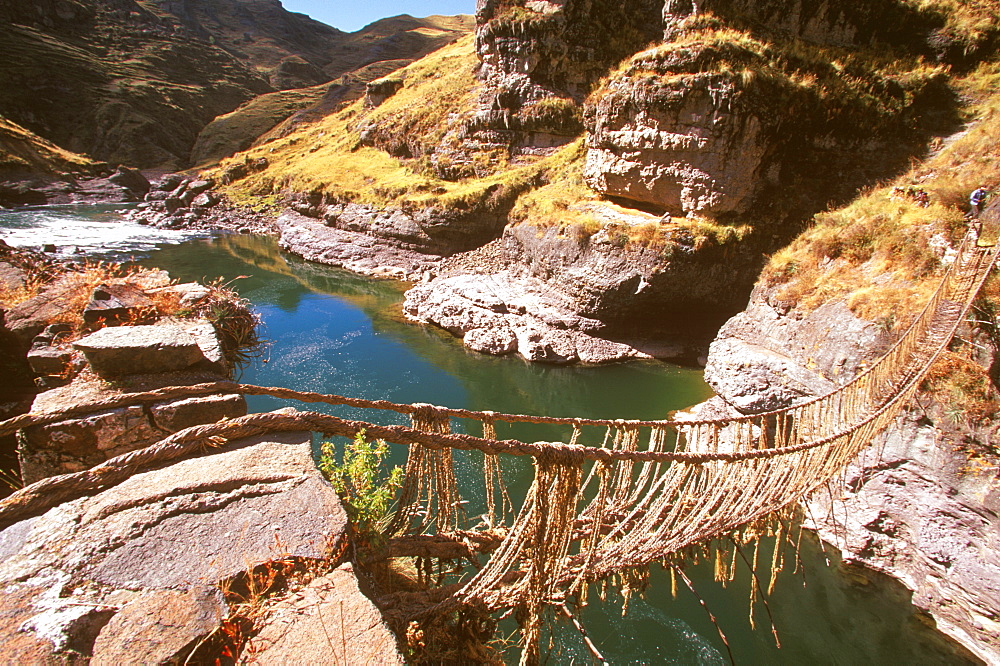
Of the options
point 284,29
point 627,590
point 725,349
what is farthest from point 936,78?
point 284,29

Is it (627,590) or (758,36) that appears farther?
(758,36)

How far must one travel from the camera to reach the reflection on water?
21.5 ft

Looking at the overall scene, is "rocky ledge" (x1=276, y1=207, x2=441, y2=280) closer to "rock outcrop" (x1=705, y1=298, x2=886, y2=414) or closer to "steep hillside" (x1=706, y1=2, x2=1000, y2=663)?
"rock outcrop" (x1=705, y1=298, x2=886, y2=414)

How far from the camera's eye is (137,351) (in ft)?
10.0

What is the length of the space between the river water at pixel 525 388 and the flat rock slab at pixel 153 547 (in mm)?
4233

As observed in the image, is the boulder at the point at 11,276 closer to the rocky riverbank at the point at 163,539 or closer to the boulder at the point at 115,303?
the boulder at the point at 115,303

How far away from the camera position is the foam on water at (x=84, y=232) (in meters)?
22.2

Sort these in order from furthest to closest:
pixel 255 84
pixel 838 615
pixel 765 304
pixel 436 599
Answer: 1. pixel 255 84
2. pixel 765 304
3. pixel 838 615
4. pixel 436 599

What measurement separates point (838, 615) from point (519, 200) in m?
17.3

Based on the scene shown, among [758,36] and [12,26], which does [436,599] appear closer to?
[758,36]

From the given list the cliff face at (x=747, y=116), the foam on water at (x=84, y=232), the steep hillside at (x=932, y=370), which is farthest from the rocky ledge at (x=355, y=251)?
the steep hillside at (x=932, y=370)

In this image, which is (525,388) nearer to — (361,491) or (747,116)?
(747,116)

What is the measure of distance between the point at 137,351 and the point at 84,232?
31.1 metres

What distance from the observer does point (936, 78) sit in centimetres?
1417
